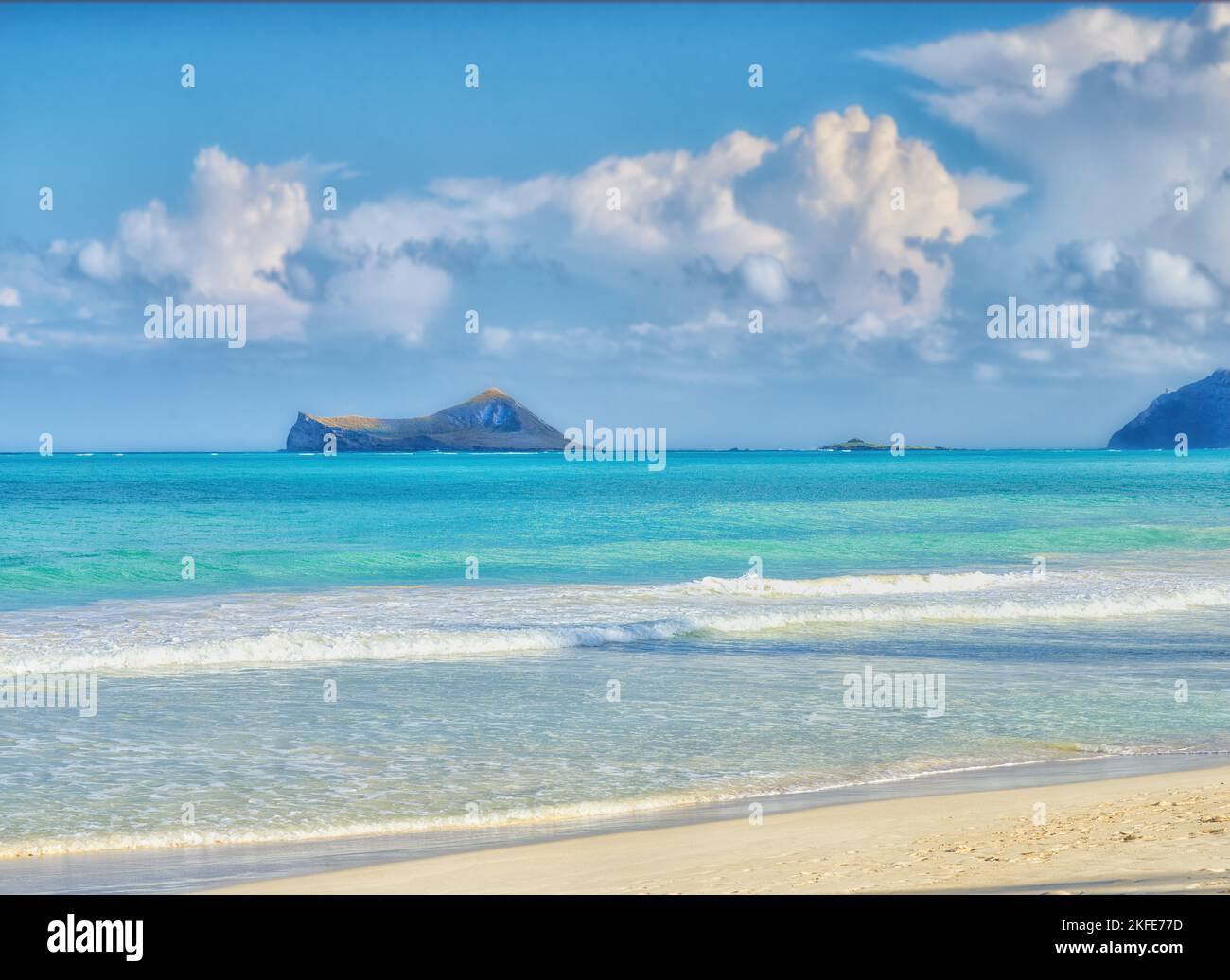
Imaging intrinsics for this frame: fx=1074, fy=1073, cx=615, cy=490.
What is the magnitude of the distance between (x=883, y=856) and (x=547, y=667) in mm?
10618

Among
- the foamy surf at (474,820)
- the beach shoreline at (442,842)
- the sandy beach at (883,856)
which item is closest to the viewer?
the sandy beach at (883,856)

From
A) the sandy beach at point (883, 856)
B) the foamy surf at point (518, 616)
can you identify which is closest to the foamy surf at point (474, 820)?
the sandy beach at point (883, 856)

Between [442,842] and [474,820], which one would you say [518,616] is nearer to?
[474,820]

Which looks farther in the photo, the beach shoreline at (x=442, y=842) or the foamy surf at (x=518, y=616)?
the foamy surf at (x=518, y=616)

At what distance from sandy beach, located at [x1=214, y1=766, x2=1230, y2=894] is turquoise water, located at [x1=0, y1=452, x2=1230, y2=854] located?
1326 millimetres

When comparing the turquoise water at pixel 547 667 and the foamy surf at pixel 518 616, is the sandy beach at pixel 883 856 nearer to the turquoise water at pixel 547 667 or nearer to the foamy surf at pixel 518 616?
the turquoise water at pixel 547 667

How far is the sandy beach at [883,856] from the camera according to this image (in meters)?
6.95

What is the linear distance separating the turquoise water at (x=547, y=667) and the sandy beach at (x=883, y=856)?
133cm

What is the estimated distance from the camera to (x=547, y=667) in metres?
17.9

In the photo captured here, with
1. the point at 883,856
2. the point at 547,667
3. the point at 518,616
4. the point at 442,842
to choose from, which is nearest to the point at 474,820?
the point at 442,842

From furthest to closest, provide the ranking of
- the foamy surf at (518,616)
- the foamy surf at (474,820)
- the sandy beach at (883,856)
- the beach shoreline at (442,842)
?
1. the foamy surf at (518,616)
2. the foamy surf at (474,820)
3. the beach shoreline at (442,842)
4. the sandy beach at (883,856)
